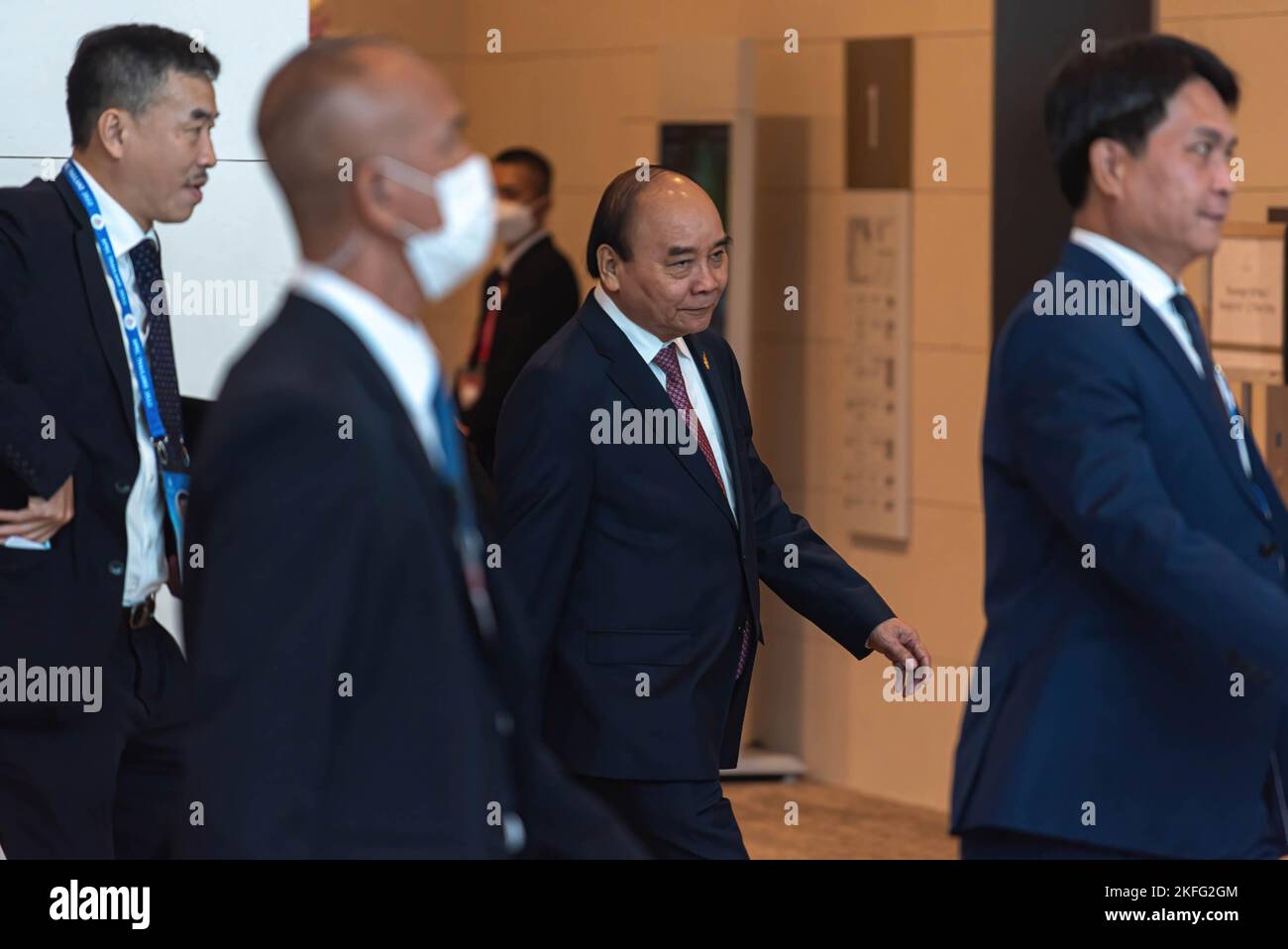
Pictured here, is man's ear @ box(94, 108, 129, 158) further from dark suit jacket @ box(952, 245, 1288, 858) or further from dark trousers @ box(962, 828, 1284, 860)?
dark trousers @ box(962, 828, 1284, 860)

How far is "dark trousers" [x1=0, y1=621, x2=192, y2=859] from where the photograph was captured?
3699mm

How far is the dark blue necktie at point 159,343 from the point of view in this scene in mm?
3729

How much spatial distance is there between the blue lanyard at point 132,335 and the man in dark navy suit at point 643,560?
1.98 feet

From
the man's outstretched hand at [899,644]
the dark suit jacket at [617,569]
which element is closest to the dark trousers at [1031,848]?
the man's outstretched hand at [899,644]

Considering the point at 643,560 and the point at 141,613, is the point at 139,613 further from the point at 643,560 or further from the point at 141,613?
Answer: the point at 643,560

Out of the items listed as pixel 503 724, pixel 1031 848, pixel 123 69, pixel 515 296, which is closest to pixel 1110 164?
pixel 1031 848

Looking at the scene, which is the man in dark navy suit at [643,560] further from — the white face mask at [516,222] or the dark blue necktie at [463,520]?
the white face mask at [516,222]

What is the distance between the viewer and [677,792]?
3826mm

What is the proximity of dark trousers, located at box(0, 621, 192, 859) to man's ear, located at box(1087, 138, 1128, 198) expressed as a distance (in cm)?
186

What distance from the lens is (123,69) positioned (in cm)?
381

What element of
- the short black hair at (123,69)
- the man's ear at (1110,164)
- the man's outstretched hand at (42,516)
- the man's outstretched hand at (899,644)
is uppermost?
the short black hair at (123,69)

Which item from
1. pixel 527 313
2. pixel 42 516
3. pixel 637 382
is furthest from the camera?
pixel 527 313

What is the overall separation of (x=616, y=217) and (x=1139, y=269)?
1.47m

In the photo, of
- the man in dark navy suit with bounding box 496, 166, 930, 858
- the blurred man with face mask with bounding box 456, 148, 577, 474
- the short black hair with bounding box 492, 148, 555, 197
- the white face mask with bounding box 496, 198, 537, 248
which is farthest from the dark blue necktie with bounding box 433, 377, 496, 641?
the short black hair with bounding box 492, 148, 555, 197
